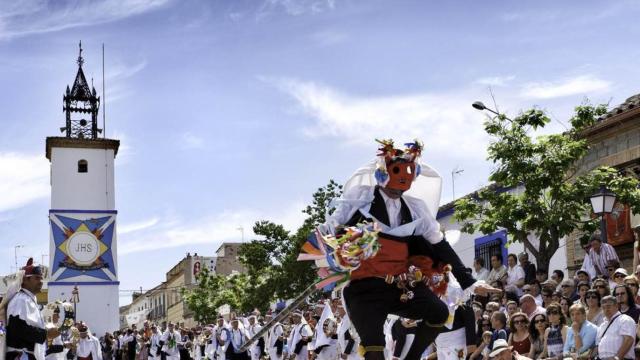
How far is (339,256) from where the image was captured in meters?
7.58

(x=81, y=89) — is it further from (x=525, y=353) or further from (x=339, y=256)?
(x=339, y=256)

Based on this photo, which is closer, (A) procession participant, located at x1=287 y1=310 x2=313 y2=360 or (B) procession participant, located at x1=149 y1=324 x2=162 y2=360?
(A) procession participant, located at x1=287 y1=310 x2=313 y2=360

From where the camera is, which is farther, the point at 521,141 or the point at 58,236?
the point at 58,236

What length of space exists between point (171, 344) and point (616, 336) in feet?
76.3

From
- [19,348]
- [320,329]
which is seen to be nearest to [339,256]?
[19,348]

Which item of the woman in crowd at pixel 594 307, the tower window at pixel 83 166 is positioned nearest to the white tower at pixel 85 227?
the tower window at pixel 83 166

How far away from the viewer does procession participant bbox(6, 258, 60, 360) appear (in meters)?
9.45

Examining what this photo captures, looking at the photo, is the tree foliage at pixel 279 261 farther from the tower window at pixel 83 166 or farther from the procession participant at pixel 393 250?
the procession participant at pixel 393 250

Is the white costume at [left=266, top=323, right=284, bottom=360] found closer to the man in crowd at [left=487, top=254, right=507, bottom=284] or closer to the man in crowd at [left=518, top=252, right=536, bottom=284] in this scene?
the man in crowd at [left=487, top=254, right=507, bottom=284]

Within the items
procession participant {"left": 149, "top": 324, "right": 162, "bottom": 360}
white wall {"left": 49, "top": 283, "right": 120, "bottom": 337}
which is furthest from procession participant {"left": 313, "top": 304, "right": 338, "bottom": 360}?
white wall {"left": 49, "top": 283, "right": 120, "bottom": 337}

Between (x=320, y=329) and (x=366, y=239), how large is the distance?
11.0m

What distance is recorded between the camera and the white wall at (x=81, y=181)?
48.6 metres

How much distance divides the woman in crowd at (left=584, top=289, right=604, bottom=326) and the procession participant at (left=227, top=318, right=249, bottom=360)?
1448cm

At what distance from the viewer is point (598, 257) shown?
15.3 m
